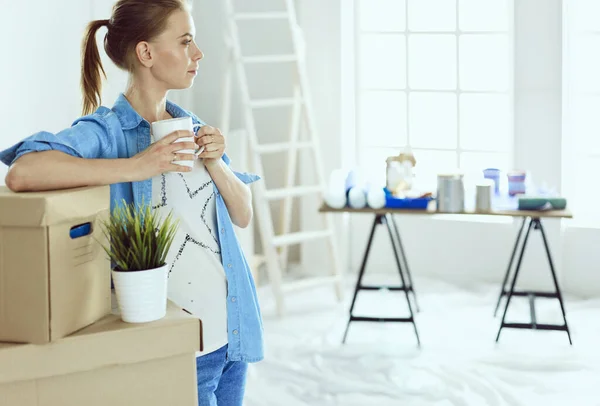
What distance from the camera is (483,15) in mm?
5516

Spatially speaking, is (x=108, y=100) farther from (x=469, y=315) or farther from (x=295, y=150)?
(x=469, y=315)

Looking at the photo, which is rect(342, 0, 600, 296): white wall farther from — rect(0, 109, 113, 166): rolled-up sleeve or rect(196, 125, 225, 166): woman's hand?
Result: rect(0, 109, 113, 166): rolled-up sleeve

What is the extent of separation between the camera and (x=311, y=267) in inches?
238

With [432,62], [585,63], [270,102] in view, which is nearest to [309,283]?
[270,102]

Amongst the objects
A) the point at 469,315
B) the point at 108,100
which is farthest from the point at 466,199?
the point at 108,100

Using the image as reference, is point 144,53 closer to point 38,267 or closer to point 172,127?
point 172,127

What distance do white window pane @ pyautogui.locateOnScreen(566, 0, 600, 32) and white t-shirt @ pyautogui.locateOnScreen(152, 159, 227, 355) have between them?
3673 mm

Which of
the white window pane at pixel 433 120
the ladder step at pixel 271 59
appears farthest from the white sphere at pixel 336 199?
the white window pane at pixel 433 120

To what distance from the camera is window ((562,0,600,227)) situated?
207 inches

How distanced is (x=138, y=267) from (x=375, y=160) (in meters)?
4.18

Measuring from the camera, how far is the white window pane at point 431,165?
5.71 metres

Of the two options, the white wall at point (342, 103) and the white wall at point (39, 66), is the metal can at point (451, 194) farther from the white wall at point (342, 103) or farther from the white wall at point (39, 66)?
the white wall at point (39, 66)

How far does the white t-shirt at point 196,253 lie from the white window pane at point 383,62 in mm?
3788

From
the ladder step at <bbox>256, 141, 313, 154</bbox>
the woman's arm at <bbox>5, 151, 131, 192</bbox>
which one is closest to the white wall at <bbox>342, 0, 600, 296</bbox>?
the ladder step at <bbox>256, 141, 313, 154</bbox>
